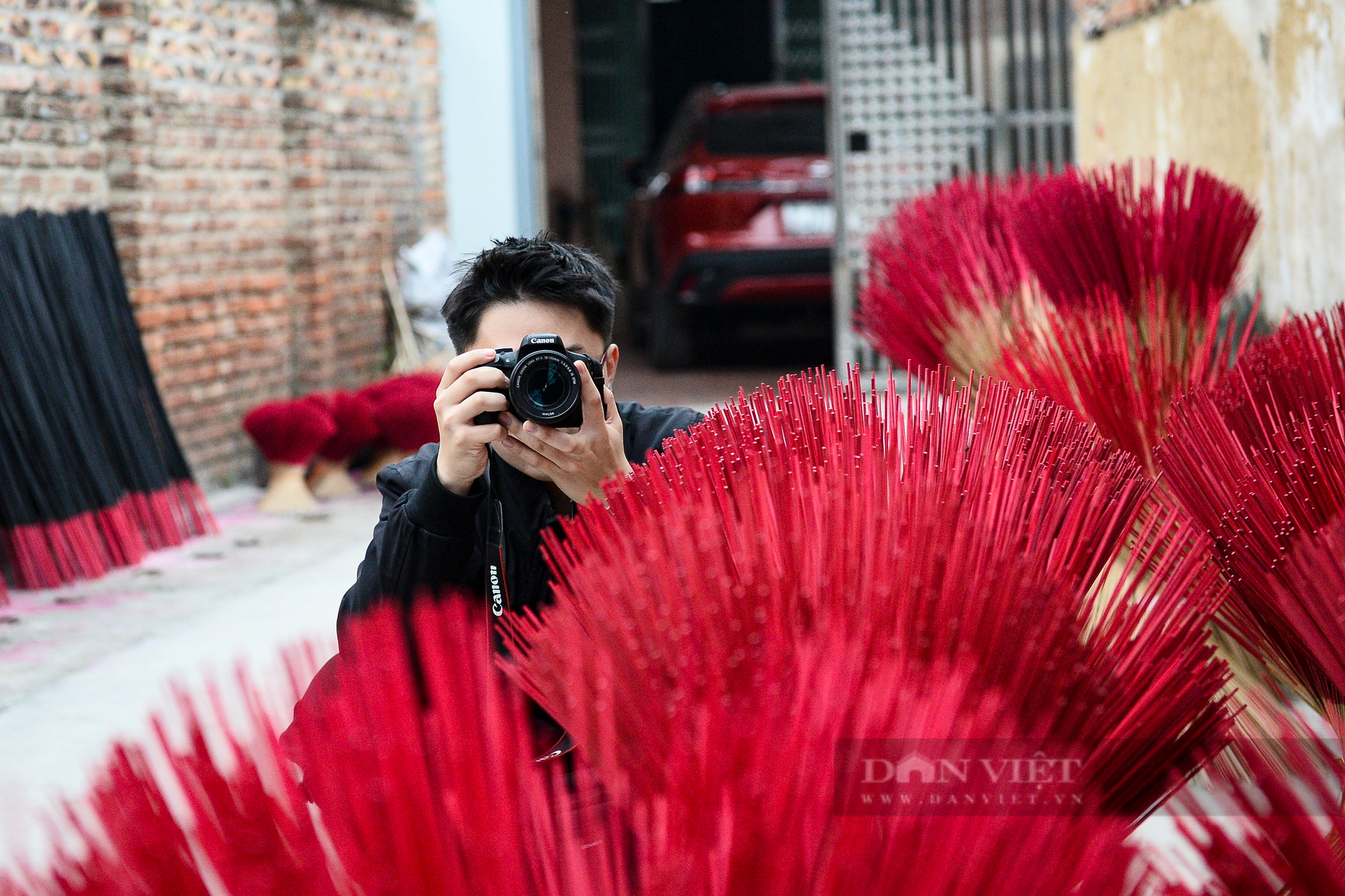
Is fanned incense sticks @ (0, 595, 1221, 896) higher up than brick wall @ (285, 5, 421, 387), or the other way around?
brick wall @ (285, 5, 421, 387)

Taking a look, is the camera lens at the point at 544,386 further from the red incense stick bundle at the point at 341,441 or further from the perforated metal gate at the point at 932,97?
the perforated metal gate at the point at 932,97

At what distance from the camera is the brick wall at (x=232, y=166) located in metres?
4.25

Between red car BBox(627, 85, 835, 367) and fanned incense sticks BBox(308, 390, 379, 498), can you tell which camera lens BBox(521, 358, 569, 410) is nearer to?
fanned incense sticks BBox(308, 390, 379, 498)

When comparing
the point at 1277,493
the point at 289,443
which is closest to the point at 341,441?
the point at 289,443

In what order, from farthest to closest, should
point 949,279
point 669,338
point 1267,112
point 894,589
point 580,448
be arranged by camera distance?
1. point 669,338
2. point 1267,112
3. point 949,279
4. point 580,448
5. point 894,589

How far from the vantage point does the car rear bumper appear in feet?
23.6

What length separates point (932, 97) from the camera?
6.38m

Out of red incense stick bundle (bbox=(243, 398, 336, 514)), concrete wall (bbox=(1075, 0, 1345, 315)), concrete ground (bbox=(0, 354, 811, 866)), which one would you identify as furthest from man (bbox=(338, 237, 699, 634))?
red incense stick bundle (bbox=(243, 398, 336, 514))

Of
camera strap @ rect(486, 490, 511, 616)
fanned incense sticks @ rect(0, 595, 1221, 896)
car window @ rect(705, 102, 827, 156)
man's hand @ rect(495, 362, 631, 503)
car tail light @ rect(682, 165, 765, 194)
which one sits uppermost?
car window @ rect(705, 102, 827, 156)

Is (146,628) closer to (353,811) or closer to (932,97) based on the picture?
(353,811)

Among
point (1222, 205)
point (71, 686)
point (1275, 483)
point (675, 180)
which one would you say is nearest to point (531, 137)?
point (675, 180)

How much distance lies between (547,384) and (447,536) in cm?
18

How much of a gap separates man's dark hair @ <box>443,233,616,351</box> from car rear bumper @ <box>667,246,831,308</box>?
5.67m

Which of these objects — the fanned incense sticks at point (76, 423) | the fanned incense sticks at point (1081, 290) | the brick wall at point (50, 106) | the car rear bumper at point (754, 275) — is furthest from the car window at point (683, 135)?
the fanned incense sticks at point (1081, 290)
